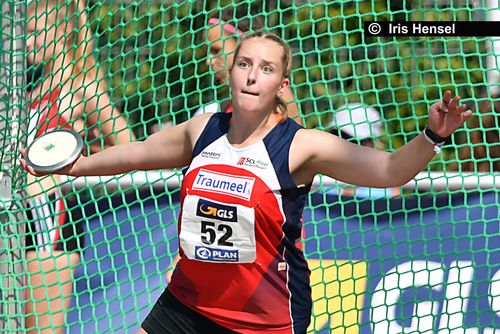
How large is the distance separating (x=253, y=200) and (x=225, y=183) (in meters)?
0.12

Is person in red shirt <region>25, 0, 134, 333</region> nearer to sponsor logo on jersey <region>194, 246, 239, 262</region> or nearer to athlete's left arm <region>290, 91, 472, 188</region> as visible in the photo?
sponsor logo on jersey <region>194, 246, 239, 262</region>

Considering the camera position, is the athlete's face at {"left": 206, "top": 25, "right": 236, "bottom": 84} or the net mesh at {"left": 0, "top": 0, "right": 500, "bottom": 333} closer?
the net mesh at {"left": 0, "top": 0, "right": 500, "bottom": 333}

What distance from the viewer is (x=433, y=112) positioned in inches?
109

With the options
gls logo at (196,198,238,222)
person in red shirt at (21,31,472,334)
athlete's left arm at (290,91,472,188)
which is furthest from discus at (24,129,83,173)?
athlete's left arm at (290,91,472,188)

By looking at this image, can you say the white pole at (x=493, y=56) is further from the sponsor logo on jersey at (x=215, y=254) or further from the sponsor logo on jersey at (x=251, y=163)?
the sponsor logo on jersey at (x=215, y=254)

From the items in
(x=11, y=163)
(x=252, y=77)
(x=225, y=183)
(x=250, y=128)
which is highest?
(x=252, y=77)

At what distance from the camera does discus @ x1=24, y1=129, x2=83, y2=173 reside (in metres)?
3.47

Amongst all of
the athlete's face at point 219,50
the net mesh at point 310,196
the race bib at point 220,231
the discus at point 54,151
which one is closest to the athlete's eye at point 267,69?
the race bib at point 220,231

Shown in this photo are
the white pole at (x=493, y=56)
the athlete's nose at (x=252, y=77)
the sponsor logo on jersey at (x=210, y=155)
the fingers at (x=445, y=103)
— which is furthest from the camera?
the white pole at (x=493, y=56)

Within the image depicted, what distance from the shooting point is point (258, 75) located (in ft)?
10.1

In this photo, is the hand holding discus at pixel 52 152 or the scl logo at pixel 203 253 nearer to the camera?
the scl logo at pixel 203 253

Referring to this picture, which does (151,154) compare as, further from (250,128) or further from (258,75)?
(258,75)

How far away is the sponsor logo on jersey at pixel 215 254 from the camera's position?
3098mm

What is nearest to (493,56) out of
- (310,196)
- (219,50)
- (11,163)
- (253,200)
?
(310,196)
